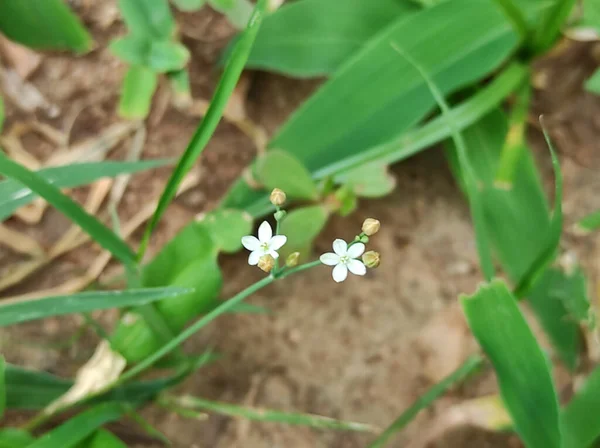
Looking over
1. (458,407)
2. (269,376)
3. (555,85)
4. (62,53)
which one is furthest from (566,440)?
(62,53)

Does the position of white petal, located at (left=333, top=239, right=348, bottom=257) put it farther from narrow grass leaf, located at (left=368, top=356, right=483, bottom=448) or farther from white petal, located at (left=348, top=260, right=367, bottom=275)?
narrow grass leaf, located at (left=368, top=356, right=483, bottom=448)

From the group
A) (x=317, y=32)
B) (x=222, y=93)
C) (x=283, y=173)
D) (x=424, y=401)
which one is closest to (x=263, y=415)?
(x=424, y=401)

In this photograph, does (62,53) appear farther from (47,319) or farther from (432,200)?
(432,200)

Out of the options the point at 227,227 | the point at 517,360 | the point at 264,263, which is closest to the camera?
A: the point at 264,263

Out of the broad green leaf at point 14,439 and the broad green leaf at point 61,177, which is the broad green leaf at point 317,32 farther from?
the broad green leaf at point 14,439

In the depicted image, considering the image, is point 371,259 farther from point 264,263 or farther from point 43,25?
point 43,25

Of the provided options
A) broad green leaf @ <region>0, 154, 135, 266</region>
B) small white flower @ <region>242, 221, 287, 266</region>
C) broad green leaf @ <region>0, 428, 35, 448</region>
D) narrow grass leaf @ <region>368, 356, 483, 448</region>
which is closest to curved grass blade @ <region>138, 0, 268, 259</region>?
broad green leaf @ <region>0, 154, 135, 266</region>
